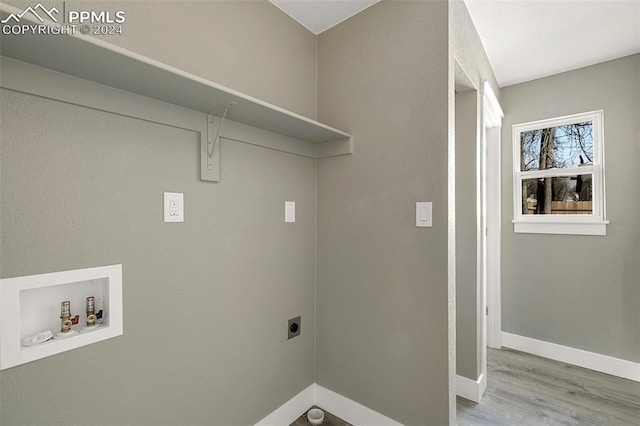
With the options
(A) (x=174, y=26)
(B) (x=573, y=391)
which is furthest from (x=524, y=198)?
(A) (x=174, y=26)

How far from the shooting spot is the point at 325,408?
187 centimetres

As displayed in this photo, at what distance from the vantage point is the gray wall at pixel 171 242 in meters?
0.92

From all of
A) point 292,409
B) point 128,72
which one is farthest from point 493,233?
point 128,72

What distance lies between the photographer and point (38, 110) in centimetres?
92

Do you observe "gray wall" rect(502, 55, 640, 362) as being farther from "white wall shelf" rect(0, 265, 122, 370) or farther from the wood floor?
"white wall shelf" rect(0, 265, 122, 370)

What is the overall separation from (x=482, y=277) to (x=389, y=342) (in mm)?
975

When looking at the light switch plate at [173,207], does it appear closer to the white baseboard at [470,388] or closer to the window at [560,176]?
the white baseboard at [470,388]

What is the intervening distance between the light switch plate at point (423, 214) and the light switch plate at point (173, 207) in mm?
1181

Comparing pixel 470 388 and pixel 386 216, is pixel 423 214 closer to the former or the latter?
pixel 386 216

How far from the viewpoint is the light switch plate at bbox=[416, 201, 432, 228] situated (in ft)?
4.89

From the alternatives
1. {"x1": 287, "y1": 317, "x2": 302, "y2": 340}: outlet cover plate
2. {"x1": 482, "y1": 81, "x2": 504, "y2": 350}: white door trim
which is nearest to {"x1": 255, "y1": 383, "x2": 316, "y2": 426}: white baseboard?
{"x1": 287, "y1": 317, "x2": 302, "y2": 340}: outlet cover plate

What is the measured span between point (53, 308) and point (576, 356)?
11.8 ft

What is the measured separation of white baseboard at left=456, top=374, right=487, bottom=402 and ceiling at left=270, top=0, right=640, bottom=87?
2.47m

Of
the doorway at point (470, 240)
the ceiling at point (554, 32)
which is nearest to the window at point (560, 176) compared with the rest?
the ceiling at point (554, 32)
